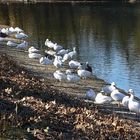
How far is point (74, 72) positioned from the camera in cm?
2870

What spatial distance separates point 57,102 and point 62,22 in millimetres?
45248

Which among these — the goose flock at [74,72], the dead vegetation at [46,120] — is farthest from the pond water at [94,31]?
the dead vegetation at [46,120]

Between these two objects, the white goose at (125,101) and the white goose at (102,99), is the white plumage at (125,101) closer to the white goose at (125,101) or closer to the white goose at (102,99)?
the white goose at (125,101)

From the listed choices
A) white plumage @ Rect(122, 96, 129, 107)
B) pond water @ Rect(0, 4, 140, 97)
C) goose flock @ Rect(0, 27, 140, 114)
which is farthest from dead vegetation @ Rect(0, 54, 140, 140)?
pond water @ Rect(0, 4, 140, 97)

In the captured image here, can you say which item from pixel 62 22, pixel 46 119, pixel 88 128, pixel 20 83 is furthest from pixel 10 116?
pixel 62 22

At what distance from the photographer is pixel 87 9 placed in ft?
242

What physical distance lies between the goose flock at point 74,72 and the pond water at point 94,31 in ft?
4.78

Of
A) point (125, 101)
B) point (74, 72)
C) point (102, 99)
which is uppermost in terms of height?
point (74, 72)

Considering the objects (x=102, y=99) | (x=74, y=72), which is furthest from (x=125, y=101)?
(x=74, y=72)

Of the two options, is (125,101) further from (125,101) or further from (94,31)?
(94,31)

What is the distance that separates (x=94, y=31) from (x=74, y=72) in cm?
2268

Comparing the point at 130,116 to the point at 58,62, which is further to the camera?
the point at 58,62

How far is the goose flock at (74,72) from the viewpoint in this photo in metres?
19.4

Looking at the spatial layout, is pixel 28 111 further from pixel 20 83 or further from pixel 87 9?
pixel 87 9
